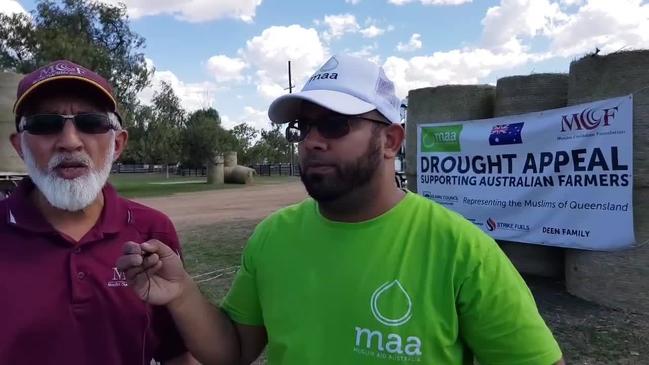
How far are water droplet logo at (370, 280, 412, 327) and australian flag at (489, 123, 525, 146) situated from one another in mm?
5340

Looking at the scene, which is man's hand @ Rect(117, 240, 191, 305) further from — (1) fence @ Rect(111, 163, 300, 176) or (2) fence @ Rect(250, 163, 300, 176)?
(2) fence @ Rect(250, 163, 300, 176)

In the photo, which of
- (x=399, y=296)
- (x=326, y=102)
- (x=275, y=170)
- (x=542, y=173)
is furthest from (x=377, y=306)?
(x=275, y=170)

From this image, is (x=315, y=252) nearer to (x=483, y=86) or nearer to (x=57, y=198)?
(x=57, y=198)

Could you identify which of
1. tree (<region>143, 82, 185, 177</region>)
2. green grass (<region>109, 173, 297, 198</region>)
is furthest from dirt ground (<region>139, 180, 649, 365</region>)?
tree (<region>143, 82, 185, 177</region>)

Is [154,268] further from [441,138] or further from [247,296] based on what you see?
[441,138]

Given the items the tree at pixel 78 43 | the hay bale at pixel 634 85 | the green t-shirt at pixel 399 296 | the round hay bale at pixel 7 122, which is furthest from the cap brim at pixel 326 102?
the tree at pixel 78 43

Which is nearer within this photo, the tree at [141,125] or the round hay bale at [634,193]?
the round hay bale at [634,193]

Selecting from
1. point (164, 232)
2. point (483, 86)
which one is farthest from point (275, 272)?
point (483, 86)

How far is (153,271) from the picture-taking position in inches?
66.5

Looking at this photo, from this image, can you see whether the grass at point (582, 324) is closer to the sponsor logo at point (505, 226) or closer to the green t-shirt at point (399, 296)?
the sponsor logo at point (505, 226)

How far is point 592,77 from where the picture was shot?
18.3 feet

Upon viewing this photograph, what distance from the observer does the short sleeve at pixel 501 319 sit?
1.48 m

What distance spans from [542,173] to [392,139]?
495 cm

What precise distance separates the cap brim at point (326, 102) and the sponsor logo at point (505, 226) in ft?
17.3
